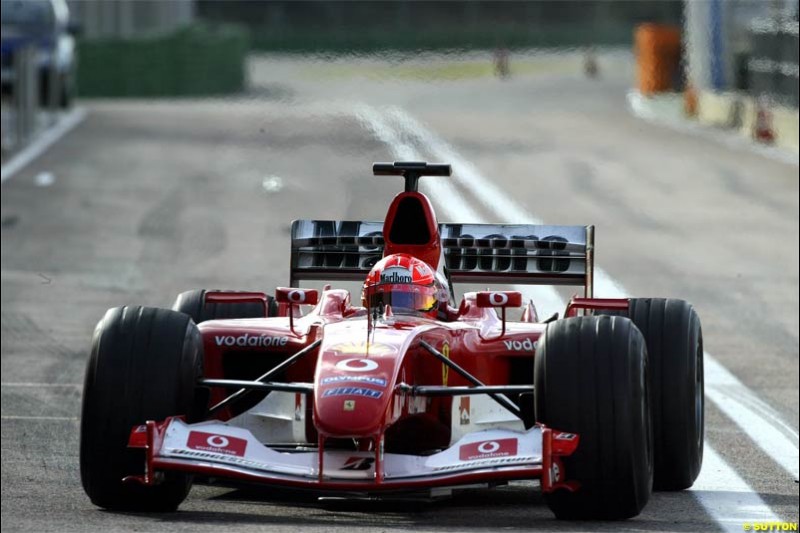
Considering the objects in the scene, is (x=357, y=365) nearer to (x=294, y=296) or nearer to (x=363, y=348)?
(x=363, y=348)

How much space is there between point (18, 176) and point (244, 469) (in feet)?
62.2

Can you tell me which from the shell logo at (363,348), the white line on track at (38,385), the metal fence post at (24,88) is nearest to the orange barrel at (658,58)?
the metal fence post at (24,88)

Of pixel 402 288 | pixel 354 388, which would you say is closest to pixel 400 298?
pixel 402 288

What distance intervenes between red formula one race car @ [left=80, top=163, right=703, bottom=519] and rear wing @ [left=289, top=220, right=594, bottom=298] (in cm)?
113

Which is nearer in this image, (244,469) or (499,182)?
(244,469)

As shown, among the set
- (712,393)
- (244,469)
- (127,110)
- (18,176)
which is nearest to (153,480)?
(244,469)

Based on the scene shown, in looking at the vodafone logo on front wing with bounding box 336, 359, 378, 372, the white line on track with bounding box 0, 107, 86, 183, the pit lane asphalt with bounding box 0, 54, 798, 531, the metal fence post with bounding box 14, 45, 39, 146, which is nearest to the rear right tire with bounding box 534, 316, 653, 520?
the pit lane asphalt with bounding box 0, 54, 798, 531

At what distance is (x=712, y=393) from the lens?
12914mm

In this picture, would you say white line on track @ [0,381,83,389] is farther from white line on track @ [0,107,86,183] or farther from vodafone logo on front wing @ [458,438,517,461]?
white line on track @ [0,107,86,183]

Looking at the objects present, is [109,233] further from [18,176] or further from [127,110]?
[127,110]

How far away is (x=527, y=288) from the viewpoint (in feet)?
57.6

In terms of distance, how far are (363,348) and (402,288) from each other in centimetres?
109

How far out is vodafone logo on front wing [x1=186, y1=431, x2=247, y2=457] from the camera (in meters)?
8.24

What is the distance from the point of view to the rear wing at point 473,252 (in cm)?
1131
